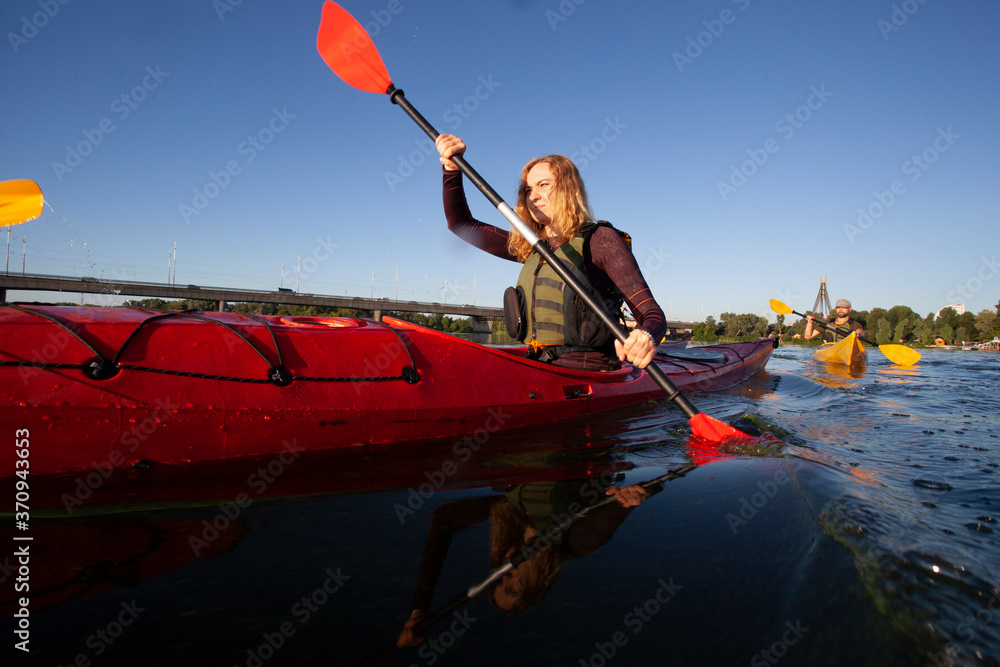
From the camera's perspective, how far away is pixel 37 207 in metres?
2.36

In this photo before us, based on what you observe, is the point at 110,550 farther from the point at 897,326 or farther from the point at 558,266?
the point at 897,326

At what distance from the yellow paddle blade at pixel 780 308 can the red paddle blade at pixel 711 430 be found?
29.3ft

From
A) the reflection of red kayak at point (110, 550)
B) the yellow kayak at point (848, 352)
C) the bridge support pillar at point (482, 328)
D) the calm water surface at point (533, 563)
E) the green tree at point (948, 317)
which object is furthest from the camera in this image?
the green tree at point (948, 317)

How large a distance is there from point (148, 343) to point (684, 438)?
297 cm

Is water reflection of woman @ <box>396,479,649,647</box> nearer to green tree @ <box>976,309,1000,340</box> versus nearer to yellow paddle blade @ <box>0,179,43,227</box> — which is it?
yellow paddle blade @ <box>0,179,43,227</box>

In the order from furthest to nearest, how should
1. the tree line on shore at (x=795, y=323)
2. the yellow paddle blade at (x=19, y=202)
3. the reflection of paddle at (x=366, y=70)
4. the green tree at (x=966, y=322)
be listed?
the green tree at (x=966, y=322)
the tree line on shore at (x=795, y=323)
the reflection of paddle at (x=366, y=70)
the yellow paddle blade at (x=19, y=202)

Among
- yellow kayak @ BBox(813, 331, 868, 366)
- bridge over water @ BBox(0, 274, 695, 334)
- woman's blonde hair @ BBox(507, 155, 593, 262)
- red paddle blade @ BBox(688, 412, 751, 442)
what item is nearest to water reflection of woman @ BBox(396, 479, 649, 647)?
red paddle blade @ BBox(688, 412, 751, 442)

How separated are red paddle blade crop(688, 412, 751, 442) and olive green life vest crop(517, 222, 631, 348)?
0.86 m

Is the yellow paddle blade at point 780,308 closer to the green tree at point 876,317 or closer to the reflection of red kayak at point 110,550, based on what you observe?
the reflection of red kayak at point 110,550

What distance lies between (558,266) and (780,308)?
375 inches

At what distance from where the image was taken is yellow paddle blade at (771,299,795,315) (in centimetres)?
1056

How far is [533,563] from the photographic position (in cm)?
141

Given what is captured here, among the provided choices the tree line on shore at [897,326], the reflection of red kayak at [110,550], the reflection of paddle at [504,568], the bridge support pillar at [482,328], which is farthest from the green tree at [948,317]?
the reflection of red kayak at [110,550]

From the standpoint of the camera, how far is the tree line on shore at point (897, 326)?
42094 mm
